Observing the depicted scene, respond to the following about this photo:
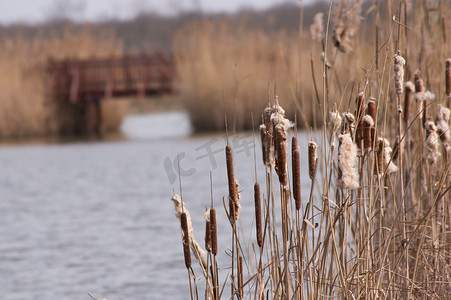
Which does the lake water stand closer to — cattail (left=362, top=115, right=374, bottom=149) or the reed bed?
the reed bed

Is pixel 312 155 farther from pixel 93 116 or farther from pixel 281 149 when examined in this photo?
pixel 93 116

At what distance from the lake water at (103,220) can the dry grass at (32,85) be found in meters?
3.13

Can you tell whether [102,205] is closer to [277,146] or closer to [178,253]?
[178,253]

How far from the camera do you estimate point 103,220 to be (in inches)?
286

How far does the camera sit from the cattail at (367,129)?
7.36 feet

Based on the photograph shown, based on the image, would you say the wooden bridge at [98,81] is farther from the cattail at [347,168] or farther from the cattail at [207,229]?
the cattail at [347,168]

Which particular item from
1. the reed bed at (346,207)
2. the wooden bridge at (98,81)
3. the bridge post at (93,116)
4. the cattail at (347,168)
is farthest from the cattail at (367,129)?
the bridge post at (93,116)

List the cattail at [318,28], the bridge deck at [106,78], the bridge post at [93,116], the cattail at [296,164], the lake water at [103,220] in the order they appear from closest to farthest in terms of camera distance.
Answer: the cattail at [296,164] → the cattail at [318,28] → the lake water at [103,220] → the bridge deck at [106,78] → the bridge post at [93,116]

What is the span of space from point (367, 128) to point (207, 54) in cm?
1295

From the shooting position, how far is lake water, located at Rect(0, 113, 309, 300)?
4.86m

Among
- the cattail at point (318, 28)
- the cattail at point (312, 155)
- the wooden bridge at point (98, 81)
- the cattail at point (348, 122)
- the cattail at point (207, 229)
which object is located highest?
the cattail at point (318, 28)

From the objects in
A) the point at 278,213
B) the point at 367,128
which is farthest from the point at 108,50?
the point at 367,128

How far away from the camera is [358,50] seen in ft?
12.2

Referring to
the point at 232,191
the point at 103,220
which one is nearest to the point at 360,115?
the point at 232,191
